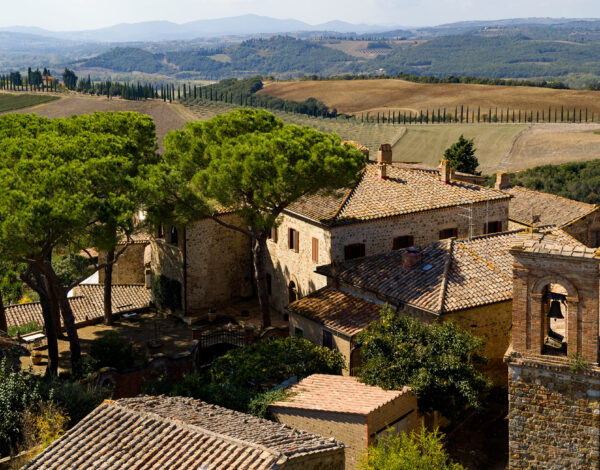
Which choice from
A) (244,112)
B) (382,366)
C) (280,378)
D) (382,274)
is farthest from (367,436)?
(244,112)

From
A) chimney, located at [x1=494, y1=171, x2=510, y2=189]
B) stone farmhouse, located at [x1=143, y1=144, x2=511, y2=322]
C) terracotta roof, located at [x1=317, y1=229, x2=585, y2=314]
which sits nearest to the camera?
terracotta roof, located at [x1=317, y1=229, x2=585, y2=314]

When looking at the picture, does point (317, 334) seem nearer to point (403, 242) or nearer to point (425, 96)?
point (403, 242)

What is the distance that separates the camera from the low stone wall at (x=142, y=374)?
76.2 feet

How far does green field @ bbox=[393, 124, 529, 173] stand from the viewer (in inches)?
3809

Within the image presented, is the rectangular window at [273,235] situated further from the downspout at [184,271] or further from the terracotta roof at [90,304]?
the terracotta roof at [90,304]

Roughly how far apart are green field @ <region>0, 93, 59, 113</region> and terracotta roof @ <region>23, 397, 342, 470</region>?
12926 cm

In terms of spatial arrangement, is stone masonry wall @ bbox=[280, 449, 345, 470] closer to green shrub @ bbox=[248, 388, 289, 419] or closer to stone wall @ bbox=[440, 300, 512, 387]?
green shrub @ bbox=[248, 388, 289, 419]

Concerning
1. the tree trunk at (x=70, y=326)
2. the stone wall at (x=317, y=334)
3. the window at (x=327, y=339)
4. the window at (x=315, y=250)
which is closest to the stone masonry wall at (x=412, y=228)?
the window at (x=315, y=250)

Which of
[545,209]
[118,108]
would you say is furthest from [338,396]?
[118,108]

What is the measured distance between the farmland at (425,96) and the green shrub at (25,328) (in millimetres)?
124360

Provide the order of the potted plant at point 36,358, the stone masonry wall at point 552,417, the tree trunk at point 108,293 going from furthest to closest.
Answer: the tree trunk at point 108,293 < the potted plant at point 36,358 < the stone masonry wall at point 552,417

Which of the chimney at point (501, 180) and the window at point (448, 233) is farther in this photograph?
the chimney at point (501, 180)

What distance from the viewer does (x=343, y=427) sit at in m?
18.0

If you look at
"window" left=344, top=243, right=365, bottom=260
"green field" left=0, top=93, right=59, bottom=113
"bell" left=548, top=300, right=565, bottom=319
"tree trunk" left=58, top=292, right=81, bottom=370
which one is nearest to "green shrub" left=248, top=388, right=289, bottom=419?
"bell" left=548, top=300, right=565, bottom=319
